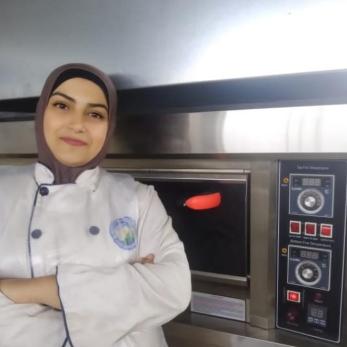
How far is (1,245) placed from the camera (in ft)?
1.57

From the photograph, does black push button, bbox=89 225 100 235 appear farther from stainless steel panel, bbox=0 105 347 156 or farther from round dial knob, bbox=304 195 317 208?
round dial knob, bbox=304 195 317 208

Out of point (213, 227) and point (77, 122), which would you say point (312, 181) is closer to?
point (213, 227)

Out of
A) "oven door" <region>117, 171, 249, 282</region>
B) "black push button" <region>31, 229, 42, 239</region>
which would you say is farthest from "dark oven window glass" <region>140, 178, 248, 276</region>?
"black push button" <region>31, 229, 42, 239</region>

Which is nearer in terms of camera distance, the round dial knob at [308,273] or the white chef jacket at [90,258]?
the white chef jacket at [90,258]

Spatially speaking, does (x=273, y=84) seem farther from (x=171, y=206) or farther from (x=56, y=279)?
(x=56, y=279)

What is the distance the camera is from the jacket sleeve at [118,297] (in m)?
0.42

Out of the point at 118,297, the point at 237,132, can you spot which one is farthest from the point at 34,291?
the point at 237,132

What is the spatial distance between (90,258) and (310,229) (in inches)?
13.3

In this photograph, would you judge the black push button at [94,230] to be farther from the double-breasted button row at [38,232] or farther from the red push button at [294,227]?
the red push button at [294,227]

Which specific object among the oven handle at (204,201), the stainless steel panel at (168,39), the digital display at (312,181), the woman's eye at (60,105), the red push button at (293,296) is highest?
the stainless steel panel at (168,39)

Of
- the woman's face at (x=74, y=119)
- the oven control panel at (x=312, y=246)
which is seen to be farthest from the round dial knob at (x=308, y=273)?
the woman's face at (x=74, y=119)

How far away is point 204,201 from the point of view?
583mm

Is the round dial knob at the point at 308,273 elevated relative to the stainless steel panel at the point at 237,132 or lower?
lower

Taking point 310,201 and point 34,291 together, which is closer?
point 34,291
